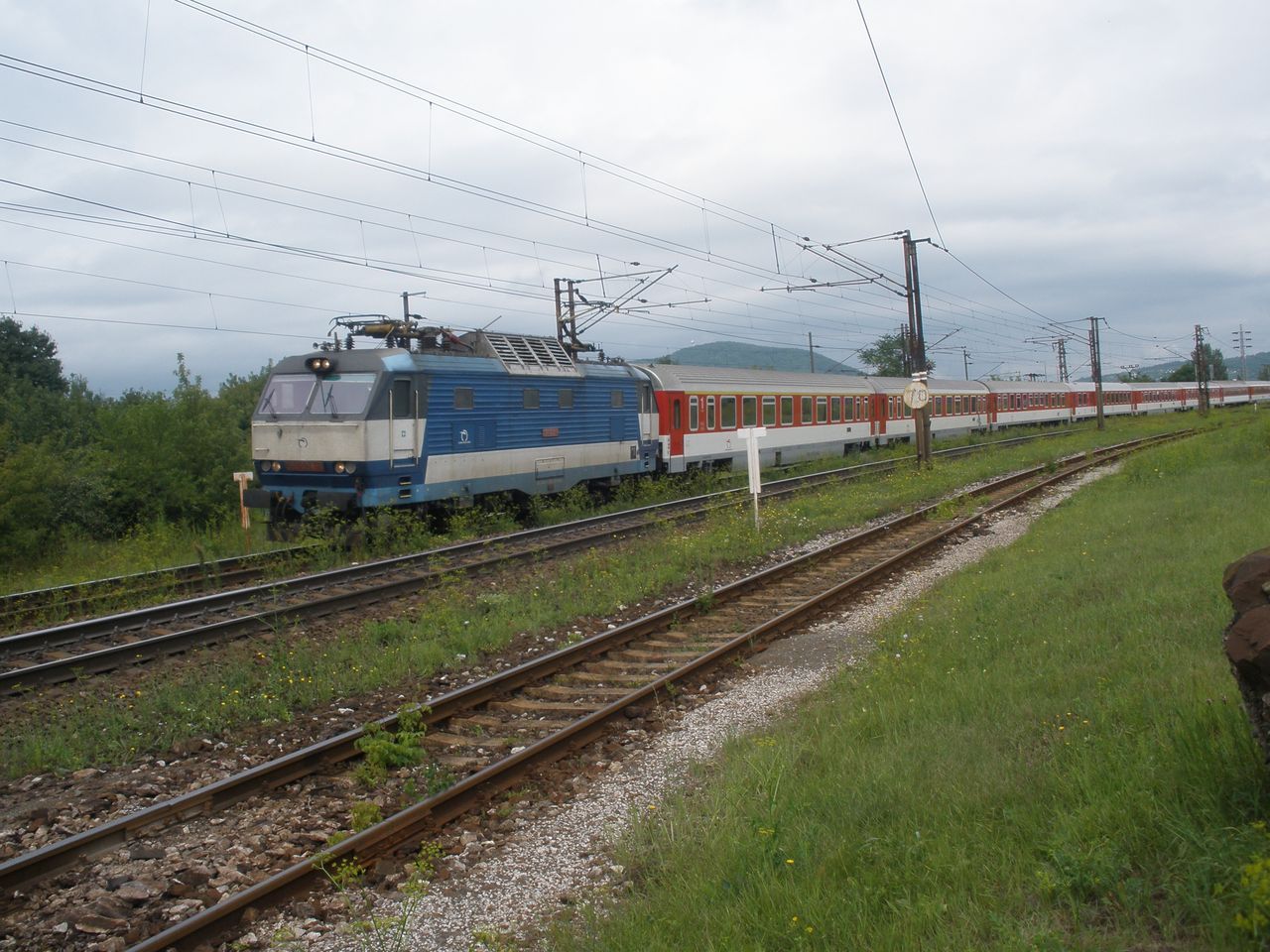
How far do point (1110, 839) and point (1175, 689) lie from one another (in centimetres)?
187

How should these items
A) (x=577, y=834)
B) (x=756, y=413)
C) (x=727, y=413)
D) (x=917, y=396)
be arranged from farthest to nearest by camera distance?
(x=756, y=413) < (x=727, y=413) < (x=917, y=396) < (x=577, y=834)

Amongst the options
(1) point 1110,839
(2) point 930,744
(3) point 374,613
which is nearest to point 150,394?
(3) point 374,613

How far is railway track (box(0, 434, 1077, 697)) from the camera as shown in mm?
9242

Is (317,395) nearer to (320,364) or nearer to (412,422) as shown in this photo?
(320,364)

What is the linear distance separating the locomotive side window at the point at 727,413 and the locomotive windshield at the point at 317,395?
13.0m

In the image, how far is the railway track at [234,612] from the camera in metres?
9.24

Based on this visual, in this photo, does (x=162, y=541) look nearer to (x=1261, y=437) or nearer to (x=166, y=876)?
(x=166, y=876)

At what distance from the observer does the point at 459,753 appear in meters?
6.92

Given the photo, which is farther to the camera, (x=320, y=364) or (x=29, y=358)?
(x=29, y=358)

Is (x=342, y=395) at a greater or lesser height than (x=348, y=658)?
greater

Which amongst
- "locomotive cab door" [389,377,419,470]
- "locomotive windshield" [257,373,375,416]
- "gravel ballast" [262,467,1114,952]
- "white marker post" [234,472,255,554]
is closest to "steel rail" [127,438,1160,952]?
"gravel ballast" [262,467,1114,952]

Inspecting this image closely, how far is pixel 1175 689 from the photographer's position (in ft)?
17.0

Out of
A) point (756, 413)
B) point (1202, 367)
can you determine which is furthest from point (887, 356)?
point (756, 413)

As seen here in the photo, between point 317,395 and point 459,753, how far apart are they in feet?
32.1
